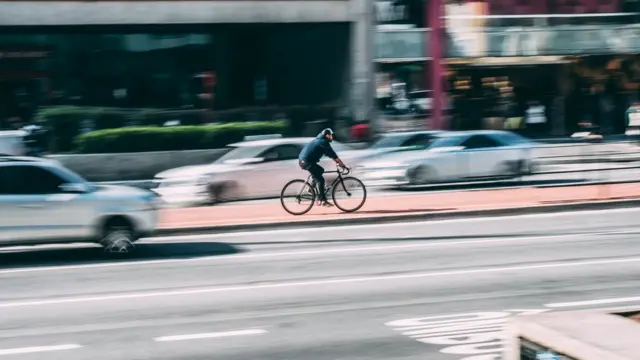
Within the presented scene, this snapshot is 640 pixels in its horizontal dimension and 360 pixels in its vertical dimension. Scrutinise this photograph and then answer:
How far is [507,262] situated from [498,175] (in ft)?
32.8

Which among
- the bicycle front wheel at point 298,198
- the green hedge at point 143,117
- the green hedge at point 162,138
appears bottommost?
the bicycle front wheel at point 298,198

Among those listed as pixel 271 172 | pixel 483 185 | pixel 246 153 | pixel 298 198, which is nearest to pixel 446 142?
pixel 483 185

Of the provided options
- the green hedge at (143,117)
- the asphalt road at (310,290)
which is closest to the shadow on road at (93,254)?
the asphalt road at (310,290)

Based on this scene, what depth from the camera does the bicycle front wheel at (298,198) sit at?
→ 1927 cm

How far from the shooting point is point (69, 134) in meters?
28.2

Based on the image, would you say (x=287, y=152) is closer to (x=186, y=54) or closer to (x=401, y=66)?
(x=401, y=66)

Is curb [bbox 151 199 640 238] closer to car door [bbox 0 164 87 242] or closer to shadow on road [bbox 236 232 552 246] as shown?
shadow on road [bbox 236 232 552 246]

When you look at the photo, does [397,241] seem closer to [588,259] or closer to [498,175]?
[588,259]

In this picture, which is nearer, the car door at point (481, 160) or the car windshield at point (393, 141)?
the car door at point (481, 160)

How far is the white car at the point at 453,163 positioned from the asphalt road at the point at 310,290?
5.63 metres

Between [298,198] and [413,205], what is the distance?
→ 7.81ft

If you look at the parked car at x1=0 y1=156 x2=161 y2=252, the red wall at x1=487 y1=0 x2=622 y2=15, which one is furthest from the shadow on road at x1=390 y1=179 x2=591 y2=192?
the red wall at x1=487 y1=0 x2=622 y2=15

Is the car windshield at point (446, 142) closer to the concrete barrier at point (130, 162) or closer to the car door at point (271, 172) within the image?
the car door at point (271, 172)

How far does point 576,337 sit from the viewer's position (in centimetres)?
394
